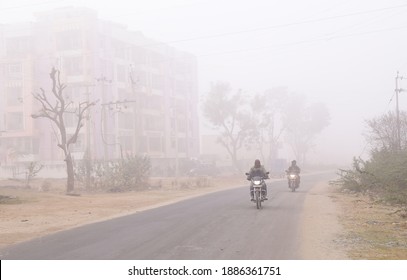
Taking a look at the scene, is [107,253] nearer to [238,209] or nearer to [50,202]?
[238,209]

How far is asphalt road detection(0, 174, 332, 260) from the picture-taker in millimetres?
8664

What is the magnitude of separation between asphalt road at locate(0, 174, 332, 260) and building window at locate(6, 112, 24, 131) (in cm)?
5269

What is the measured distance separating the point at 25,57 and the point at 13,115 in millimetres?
8208

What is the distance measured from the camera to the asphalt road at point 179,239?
8664mm

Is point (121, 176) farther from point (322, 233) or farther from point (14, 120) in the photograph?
point (14, 120)

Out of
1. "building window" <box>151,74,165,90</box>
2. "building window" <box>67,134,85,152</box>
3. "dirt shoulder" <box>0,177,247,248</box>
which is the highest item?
"building window" <box>151,74,165,90</box>

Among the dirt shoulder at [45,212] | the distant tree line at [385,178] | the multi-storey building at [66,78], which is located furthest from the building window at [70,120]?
the distant tree line at [385,178]

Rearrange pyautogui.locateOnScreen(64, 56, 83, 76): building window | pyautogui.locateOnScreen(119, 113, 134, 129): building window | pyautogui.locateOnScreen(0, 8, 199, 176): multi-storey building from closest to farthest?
pyautogui.locateOnScreen(0, 8, 199, 176): multi-storey building < pyautogui.locateOnScreen(64, 56, 83, 76): building window < pyautogui.locateOnScreen(119, 113, 134, 129): building window

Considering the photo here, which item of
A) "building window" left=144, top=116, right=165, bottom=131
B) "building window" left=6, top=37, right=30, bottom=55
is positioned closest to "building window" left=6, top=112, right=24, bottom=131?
"building window" left=6, top=37, right=30, bottom=55

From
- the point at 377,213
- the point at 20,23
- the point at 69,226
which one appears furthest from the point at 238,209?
the point at 20,23

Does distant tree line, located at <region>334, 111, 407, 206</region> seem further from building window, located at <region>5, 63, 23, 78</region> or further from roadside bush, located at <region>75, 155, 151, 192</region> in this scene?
building window, located at <region>5, 63, 23, 78</region>

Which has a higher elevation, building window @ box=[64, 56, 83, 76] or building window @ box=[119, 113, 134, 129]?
building window @ box=[64, 56, 83, 76]

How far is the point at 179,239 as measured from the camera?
10.4 m

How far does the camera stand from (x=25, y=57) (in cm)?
6203
